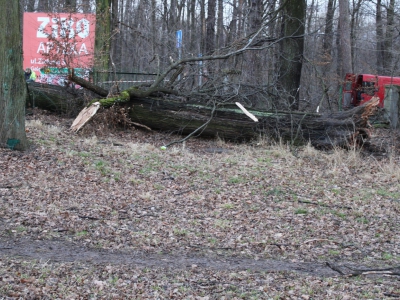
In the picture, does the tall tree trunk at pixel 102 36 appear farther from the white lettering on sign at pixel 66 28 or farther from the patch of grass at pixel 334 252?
the patch of grass at pixel 334 252

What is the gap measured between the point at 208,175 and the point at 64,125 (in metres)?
5.11

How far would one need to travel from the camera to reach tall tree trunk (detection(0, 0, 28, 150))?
8.91 metres

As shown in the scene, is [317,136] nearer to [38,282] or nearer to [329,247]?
[329,247]

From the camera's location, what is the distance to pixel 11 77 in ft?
29.6

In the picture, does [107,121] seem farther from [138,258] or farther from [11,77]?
[138,258]

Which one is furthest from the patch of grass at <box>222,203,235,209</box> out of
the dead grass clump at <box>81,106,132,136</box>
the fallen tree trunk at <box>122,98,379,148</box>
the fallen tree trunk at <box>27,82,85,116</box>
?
the fallen tree trunk at <box>27,82,85,116</box>

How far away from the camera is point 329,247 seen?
6148 mm

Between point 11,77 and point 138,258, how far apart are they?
5.08 m

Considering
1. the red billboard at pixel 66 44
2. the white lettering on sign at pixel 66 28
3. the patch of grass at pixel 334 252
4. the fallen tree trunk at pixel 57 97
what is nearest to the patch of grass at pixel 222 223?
the patch of grass at pixel 334 252

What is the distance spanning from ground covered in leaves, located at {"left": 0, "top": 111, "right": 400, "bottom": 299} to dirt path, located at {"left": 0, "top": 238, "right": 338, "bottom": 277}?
0.01 m

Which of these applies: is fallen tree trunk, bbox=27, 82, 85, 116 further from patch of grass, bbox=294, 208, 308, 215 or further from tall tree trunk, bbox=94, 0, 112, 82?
patch of grass, bbox=294, 208, 308, 215

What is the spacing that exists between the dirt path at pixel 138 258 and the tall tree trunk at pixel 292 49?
31.6 feet

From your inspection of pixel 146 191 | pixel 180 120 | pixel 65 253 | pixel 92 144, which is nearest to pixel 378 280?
pixel 65 253

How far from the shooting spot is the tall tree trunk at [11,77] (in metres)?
8.91
